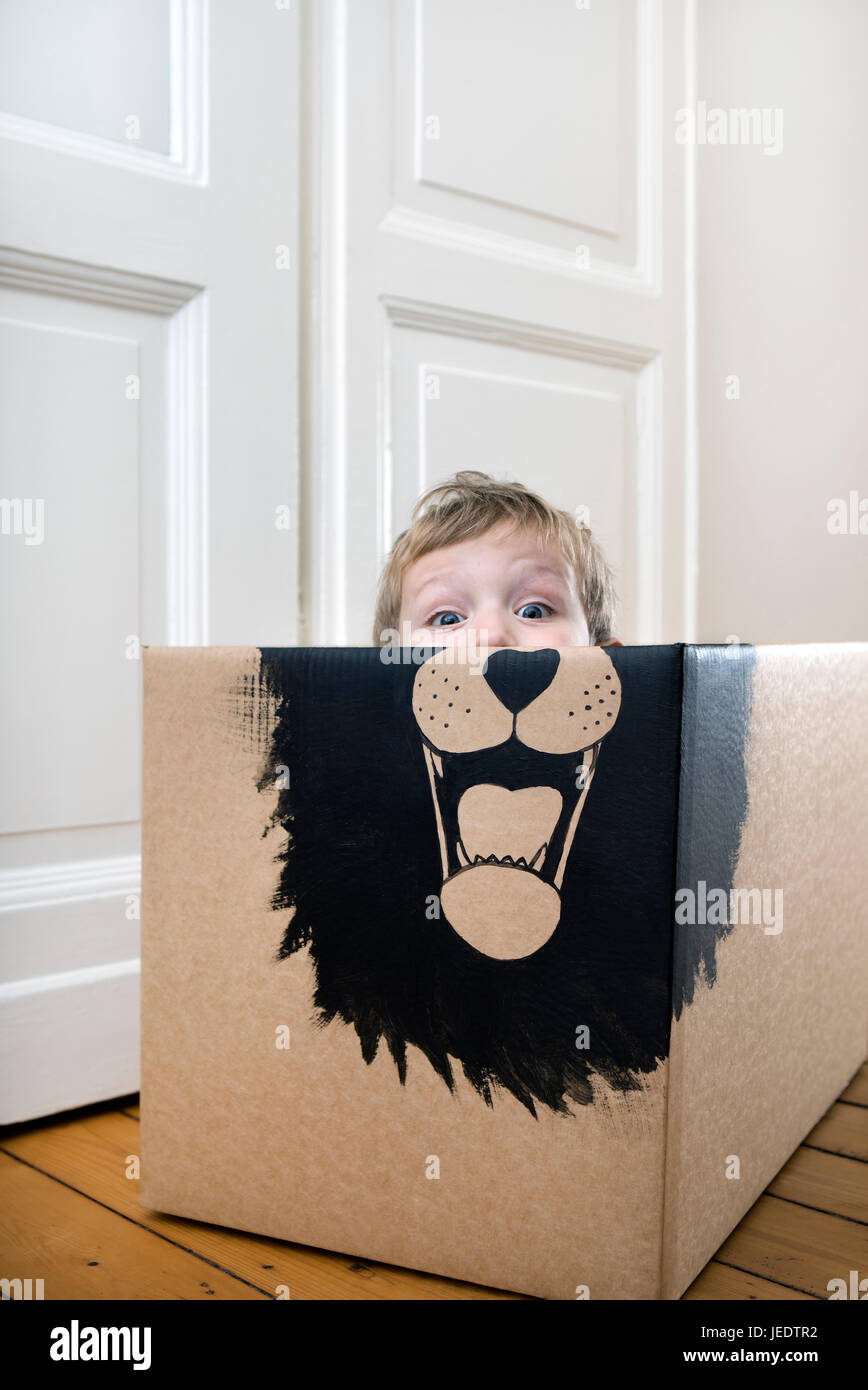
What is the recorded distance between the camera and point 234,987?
0.65m

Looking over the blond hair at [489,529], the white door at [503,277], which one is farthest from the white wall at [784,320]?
the blond hair at [489,529]

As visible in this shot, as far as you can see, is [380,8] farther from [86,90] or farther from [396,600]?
[396,600]

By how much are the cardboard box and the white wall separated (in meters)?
0.86

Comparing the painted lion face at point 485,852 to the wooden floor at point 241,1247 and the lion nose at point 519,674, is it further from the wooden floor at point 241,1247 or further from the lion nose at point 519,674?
the wooden floor at point 241,1247

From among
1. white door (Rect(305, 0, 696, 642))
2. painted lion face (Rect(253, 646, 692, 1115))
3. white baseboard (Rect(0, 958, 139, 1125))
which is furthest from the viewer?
white door (Rect(305, 0, 696, 642))

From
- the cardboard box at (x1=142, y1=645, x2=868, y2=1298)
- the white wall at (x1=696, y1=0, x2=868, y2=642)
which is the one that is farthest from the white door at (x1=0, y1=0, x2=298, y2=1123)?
the white wall at (x1=696, y1=0, x2=868, y2=642)

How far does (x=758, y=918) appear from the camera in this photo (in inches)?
26.0

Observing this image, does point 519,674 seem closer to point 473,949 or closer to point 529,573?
point 473,949

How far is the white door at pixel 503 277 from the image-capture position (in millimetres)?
1097

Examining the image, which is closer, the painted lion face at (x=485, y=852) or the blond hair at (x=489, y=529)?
the painted lion face at (x=485, y=852)

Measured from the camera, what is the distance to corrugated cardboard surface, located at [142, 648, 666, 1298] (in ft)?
1.88

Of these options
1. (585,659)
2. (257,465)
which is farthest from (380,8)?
(585,659)

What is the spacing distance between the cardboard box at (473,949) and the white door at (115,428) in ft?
0.89

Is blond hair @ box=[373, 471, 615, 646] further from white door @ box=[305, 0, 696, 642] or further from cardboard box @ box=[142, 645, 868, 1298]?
cardboard box @ box=[142, 645, 868, 1298]
